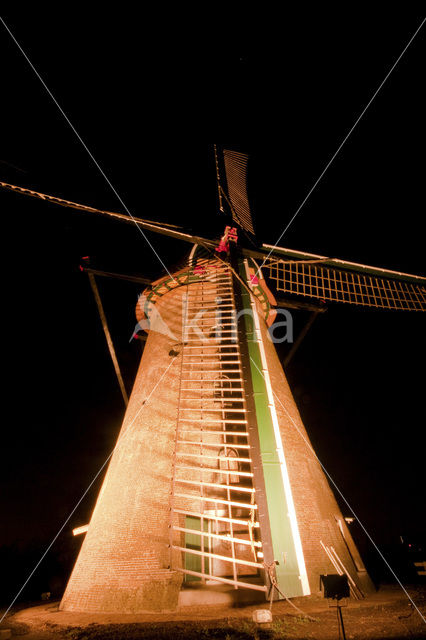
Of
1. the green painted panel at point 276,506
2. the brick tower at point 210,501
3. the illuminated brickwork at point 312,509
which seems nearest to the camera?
the green painted panel at point 276,506

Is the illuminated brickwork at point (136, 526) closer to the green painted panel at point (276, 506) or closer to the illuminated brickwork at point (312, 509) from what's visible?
the green painted panel at point (276, 506)

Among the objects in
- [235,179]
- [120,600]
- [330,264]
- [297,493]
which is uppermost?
[235,179]

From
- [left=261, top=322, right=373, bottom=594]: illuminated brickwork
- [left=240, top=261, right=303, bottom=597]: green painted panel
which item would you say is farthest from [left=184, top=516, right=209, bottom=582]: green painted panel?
[left=240, top=261, right=303, bottom=597]: green painted panel

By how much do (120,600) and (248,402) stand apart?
3.02m

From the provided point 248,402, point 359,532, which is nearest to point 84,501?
point 359,532

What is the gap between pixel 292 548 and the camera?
324 centimetres

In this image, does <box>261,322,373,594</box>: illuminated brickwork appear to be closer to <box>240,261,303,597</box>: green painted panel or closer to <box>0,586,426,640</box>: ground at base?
<box>0,586,426,640</box>: ground at base

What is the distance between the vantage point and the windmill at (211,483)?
11.4 ft

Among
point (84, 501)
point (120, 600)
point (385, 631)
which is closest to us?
point (385, 631)

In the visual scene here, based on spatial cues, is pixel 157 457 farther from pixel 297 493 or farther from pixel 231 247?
pixel 231 247

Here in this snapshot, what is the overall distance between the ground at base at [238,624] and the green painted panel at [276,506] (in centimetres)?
36

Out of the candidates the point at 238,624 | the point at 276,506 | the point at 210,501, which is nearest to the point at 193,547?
the point at 210,501

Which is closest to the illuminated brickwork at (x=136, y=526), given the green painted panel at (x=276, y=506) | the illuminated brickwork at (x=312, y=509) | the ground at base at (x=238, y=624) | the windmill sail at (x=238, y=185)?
the ground at base at (x=238, y=624)

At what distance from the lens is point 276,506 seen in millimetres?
3361
